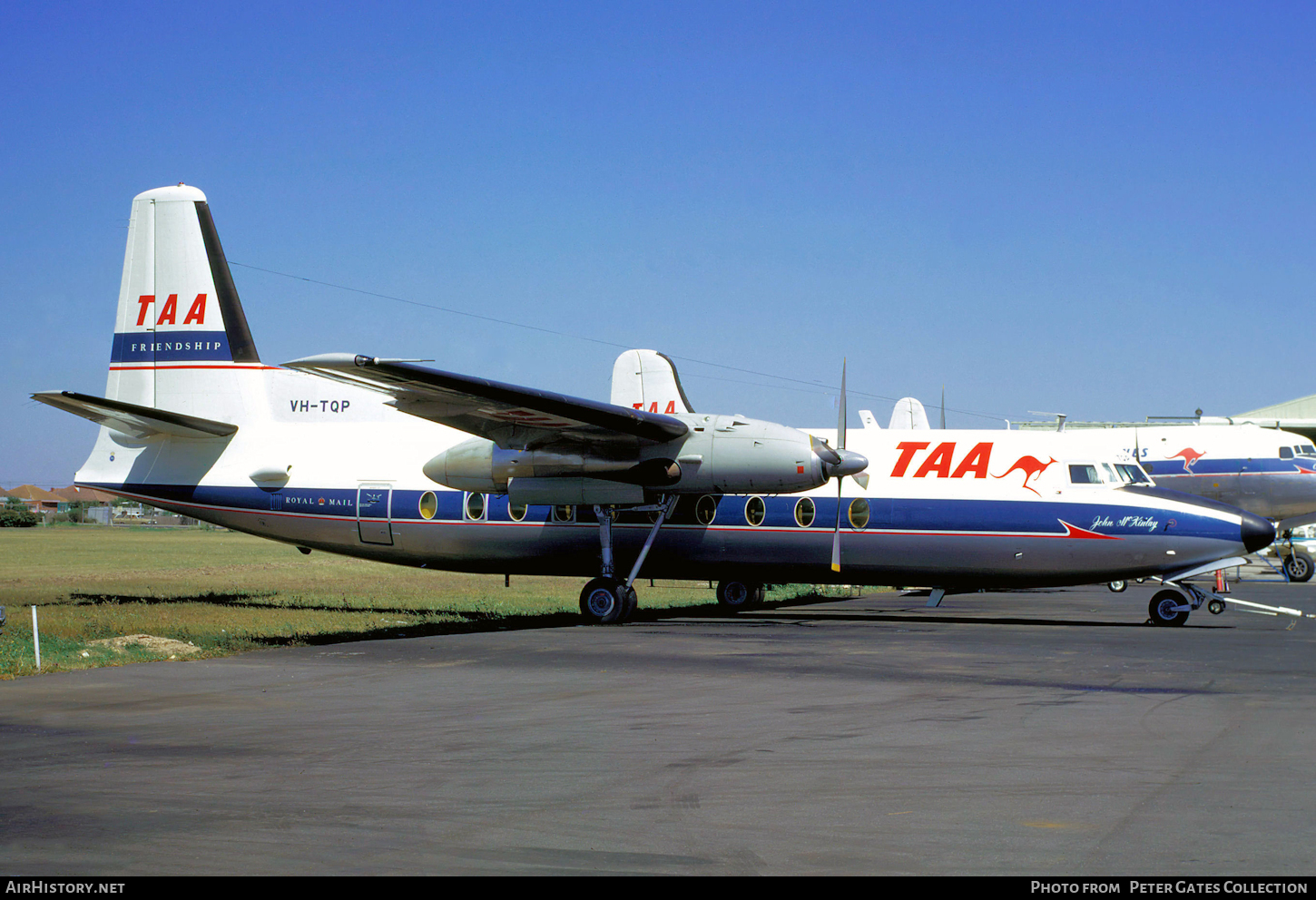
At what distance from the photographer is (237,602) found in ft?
82.4

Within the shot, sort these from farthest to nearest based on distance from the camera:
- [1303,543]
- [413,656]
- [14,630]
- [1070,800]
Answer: [1303,543]
[14,630]
[413,656]
[1070,800]

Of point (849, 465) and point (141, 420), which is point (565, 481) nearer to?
point (849, 465)

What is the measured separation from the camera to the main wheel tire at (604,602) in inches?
773

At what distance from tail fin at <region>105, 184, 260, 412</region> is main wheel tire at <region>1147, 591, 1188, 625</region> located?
1787cm

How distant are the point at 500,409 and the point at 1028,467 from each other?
30.8 feet

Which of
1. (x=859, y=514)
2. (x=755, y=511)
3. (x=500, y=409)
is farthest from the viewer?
(x=755, y=511)

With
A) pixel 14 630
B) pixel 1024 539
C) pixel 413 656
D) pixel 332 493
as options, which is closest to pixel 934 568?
pixel 1024 539

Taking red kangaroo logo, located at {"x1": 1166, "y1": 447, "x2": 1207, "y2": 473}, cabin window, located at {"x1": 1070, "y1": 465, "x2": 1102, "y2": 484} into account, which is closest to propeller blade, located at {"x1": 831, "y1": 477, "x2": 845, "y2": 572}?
cabin window, located at {"x1": 1070, "y1": 465, "x2": 1102, "y2": 484}

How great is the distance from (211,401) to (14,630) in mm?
6410

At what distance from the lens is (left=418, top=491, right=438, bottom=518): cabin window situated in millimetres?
21625

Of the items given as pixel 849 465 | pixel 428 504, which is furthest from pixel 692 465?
pixel 428 504

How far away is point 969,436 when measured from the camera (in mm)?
20484
